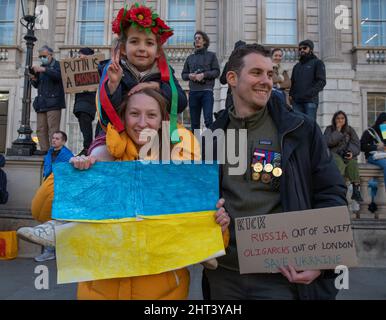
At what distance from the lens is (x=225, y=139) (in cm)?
220

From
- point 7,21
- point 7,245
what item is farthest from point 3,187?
point 7,21

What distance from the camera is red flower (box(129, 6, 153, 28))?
2.00m

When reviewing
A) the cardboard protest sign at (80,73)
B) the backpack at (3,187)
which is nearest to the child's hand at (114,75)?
the cardboard protest sign at (80,73)

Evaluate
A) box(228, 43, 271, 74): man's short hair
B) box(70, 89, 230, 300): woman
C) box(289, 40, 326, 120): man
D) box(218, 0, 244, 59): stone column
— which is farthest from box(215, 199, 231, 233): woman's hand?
box(218, 0, 244, 59): stone column

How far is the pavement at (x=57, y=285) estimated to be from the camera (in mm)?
4312

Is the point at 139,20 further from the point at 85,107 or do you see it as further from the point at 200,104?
the point at 200,104

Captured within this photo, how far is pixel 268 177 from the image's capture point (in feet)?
6.66

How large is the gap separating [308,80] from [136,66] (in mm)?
6161

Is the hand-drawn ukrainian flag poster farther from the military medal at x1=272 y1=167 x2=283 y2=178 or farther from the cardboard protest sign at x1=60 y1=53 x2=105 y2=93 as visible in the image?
the cardboard protest sign at x1=60 y1=53 x2=105 y2=93

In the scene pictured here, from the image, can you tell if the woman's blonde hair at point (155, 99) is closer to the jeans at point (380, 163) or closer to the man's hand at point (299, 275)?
the man's hand at point (299, 275)

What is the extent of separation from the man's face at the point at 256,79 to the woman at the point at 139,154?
0.40 metres

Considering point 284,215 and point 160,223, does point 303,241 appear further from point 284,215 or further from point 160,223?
point 160,223

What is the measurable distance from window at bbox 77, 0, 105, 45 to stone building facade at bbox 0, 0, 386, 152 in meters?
0.04
